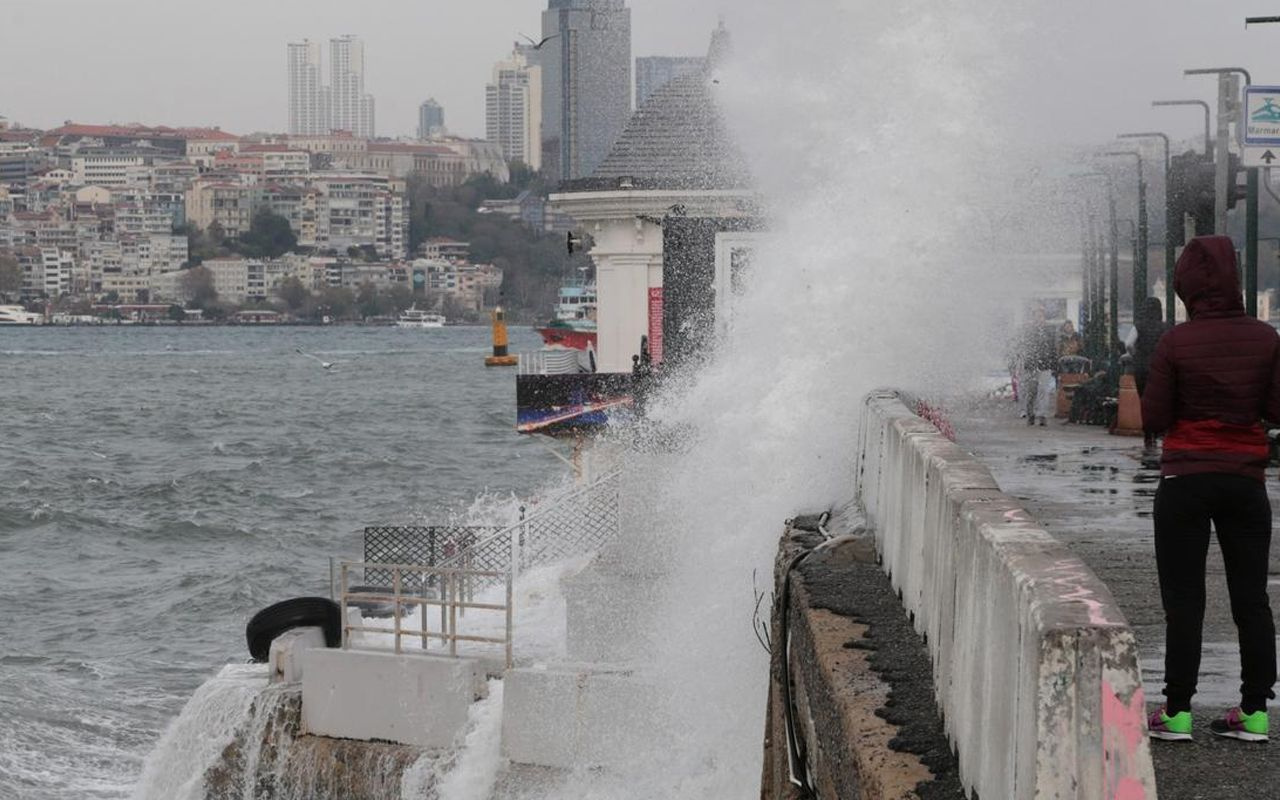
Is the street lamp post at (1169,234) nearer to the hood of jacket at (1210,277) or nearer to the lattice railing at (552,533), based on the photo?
the lattice railing at (552,533)

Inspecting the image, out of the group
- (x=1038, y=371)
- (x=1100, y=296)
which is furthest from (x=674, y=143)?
(x=1100, y=296)

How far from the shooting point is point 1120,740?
3746 mm

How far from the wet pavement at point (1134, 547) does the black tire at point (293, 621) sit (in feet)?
19.5

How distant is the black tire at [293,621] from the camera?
18.8 m

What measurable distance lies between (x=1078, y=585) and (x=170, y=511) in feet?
163

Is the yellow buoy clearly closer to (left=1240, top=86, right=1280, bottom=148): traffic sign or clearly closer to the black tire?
the black tire

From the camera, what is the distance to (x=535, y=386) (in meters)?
27.4

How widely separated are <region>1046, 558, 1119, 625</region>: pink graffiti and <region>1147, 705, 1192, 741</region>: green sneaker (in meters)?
1.88

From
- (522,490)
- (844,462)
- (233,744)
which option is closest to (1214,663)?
(844,462)

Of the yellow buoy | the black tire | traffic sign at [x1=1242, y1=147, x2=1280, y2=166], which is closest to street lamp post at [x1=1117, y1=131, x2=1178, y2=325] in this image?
traffic sign at [x1=1242, y1=147, x2=1280, y2=166]

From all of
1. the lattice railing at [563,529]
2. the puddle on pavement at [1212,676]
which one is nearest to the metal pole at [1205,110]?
the lattice railing at [563,529]

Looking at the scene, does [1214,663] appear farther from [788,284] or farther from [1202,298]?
[788,284]

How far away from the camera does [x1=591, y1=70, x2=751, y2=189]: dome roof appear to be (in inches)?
1163

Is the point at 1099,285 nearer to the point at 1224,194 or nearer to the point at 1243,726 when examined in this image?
the point at 1224,194
